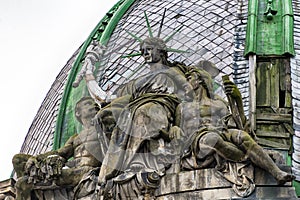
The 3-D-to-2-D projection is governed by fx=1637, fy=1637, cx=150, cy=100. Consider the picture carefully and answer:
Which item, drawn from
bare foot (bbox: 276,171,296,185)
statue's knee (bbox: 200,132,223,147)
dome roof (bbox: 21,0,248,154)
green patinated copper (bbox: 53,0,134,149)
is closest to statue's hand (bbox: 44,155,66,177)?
green patinated copper (bbox: 53,0,134,149)

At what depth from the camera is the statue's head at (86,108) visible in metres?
27.4

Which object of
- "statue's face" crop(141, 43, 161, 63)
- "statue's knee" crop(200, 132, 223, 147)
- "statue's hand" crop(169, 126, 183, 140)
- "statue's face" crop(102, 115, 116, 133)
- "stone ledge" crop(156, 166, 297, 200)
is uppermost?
"statue's face" crop(141, 43, 161, 63)

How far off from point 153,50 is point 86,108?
1781mm

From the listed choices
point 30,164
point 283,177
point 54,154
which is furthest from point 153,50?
point 283,177

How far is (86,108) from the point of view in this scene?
1087 inches

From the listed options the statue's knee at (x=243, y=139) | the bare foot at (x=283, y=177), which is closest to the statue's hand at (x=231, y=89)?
the statue's knee at (x=243, y=139)

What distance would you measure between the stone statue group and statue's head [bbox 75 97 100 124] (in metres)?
0.07

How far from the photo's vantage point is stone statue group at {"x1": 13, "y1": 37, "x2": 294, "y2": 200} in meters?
24.7

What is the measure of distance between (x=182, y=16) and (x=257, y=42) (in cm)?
190

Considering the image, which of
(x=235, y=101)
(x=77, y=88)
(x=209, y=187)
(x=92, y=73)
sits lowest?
(x=209, y=187)

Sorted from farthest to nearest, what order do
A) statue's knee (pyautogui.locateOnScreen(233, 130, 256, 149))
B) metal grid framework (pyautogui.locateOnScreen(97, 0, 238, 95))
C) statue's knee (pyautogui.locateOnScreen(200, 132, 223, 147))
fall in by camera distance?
metal grid framework (pyautogui.locateOnScreen(97, 0, 238, 95))
statue's knee (pyautogui.locateOnScreen(200, 132, 223, 147))
statue's knee (pyautogui.locateOnScreen(233, 130, 256, 149))

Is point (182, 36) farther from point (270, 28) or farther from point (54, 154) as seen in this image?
point (54, 154)

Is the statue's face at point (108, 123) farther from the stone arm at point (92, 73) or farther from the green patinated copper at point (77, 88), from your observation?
the green patinated copper at point (77, 88)

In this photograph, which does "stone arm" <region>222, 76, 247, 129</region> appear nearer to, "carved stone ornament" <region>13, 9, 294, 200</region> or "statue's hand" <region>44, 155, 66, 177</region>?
"carved stone ornament" <region>13, 9, 294, 200</region>
